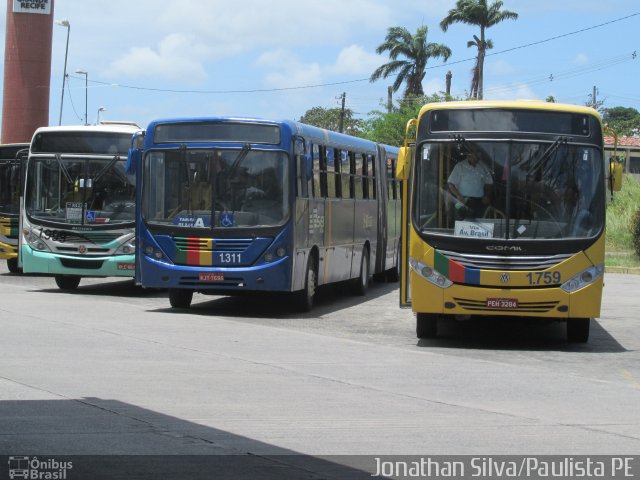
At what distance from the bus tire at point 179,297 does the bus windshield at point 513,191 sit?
Answer: 18.9 ft

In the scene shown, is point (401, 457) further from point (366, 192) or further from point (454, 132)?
point (366, 192)

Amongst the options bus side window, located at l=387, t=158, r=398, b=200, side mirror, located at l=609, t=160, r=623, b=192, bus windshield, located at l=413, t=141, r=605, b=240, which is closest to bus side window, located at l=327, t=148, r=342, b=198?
bus side window, located at l=387, t=158, r=398, b=200

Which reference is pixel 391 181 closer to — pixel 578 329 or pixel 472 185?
pixel 578 329

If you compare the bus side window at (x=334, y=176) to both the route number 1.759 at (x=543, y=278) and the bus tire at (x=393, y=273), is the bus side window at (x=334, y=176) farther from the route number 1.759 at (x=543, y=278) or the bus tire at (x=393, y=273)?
the route number 1.759 at (x=543, y=278)

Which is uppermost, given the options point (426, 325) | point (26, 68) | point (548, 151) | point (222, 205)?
point (26, 68)

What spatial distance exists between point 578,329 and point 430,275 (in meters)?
2.21

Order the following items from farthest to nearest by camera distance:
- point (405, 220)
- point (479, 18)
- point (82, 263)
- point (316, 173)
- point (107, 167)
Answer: point (479, 18), point (107, 167), point (82, 263), point (316, 173), point (405, 220)

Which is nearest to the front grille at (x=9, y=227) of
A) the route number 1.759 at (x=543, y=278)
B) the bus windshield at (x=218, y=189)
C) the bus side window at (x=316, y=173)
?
the bus windshield at (x=218, y=189)

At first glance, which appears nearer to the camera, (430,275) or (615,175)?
(430,275)

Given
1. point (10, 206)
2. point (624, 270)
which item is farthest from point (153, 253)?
point (624, 270)

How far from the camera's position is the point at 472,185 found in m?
15.4

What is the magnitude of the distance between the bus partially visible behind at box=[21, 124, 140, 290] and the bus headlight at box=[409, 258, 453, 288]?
8.20 metres

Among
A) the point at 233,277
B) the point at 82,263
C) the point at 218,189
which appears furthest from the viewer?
the point at 82,263

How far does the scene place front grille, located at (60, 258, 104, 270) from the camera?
22.5 metres
